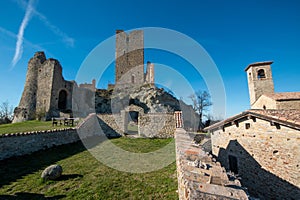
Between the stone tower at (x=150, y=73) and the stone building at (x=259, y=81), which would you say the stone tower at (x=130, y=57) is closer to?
Result: the stone tower at (x=150, y=73)

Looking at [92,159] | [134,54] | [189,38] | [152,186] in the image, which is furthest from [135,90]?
[152,186]

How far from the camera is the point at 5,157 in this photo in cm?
641

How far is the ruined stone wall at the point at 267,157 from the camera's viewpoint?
6.27 m

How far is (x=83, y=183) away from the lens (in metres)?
4.47

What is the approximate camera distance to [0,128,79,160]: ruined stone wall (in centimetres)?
650

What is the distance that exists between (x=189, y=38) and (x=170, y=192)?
Result: 1075cm

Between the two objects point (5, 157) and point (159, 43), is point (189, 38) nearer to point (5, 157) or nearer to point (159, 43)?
point (159, 43)

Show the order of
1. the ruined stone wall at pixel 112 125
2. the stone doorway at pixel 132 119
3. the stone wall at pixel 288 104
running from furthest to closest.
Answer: the stone doorway at pixel 132 119, the ruined stone wall at pixel 112 125, the stone wall at pixel 288 104

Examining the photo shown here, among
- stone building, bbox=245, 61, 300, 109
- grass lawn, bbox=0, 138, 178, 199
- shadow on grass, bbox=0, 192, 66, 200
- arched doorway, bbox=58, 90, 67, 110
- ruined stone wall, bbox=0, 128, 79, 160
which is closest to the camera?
shadow on grass, bbox=0, 192, 66, 200

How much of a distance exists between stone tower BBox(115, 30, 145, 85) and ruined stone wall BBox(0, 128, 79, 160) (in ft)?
66.8

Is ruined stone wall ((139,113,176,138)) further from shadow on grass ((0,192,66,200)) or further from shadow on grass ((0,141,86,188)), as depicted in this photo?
shadow on grass ((0,192,66,200))

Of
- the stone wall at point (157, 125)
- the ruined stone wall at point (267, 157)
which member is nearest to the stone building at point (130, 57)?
the stone wall at point (157, 125)

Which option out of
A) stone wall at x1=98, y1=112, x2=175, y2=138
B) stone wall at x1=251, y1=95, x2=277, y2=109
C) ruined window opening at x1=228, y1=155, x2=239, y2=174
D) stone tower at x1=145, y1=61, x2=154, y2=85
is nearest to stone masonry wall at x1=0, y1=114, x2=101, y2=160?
stone wall at x1=98, y1=112, x2=175, y2=138

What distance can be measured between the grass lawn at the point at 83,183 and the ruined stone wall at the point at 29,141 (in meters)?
0.57
